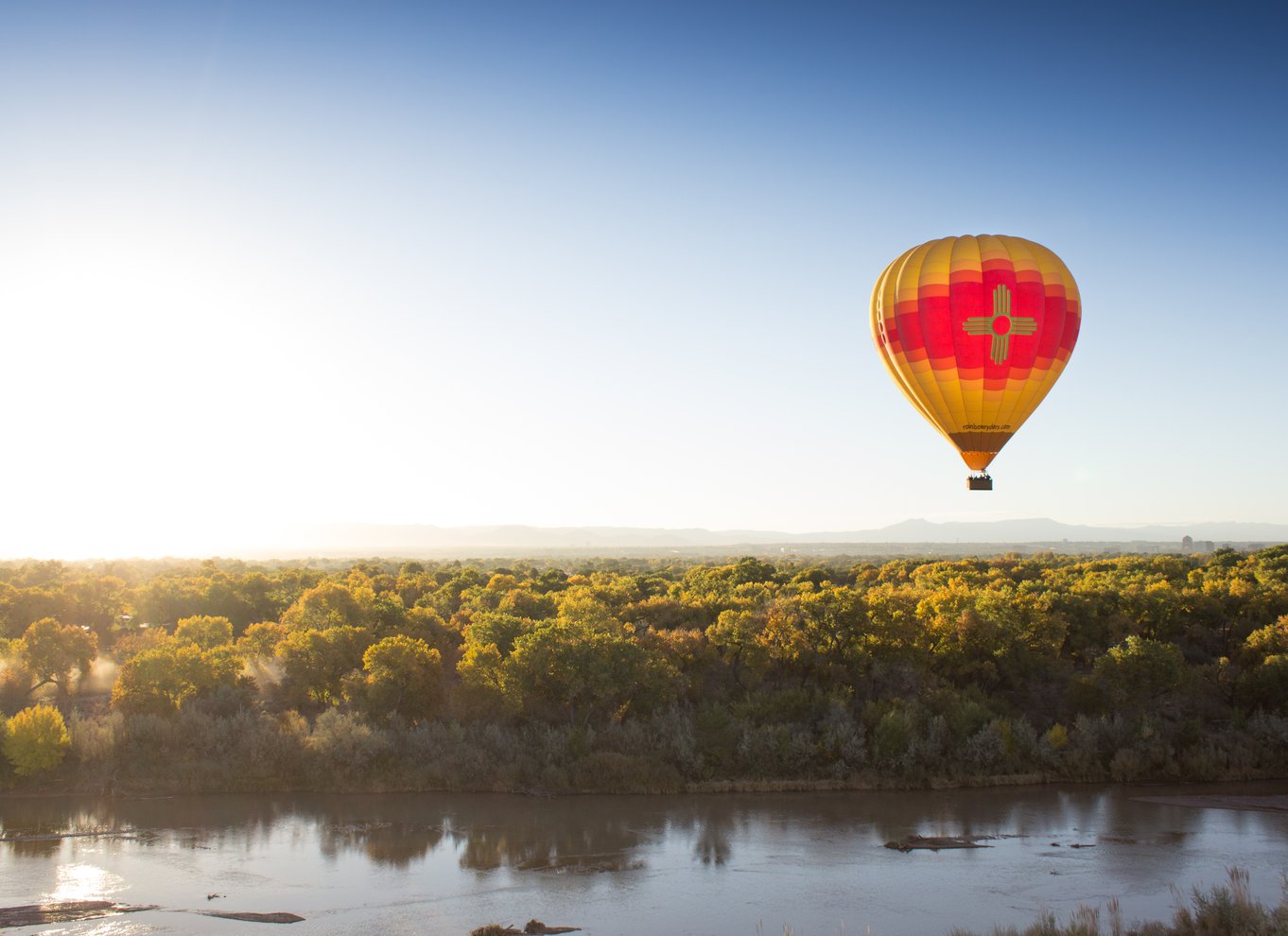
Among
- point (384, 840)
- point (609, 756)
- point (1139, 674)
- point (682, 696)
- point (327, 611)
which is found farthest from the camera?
point (327, 611)

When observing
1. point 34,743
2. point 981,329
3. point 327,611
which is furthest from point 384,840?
point 981,329

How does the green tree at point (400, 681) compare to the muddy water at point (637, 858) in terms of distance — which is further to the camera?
the green tree at point (400, 681)

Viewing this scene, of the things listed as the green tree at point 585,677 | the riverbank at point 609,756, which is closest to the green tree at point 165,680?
the riverbank at point 609,756

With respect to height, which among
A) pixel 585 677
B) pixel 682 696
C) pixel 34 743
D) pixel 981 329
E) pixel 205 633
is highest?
pixel 981 329

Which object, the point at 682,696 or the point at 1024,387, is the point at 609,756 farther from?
the point at 1024,387

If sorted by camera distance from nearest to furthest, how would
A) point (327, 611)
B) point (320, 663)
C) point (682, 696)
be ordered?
point (682, 696) → point (320, 663) → point (327, 611)

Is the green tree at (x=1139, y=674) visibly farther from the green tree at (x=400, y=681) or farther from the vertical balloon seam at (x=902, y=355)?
the green tree at (x=400, y=681)

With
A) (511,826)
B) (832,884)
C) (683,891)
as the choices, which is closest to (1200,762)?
(832,884)
